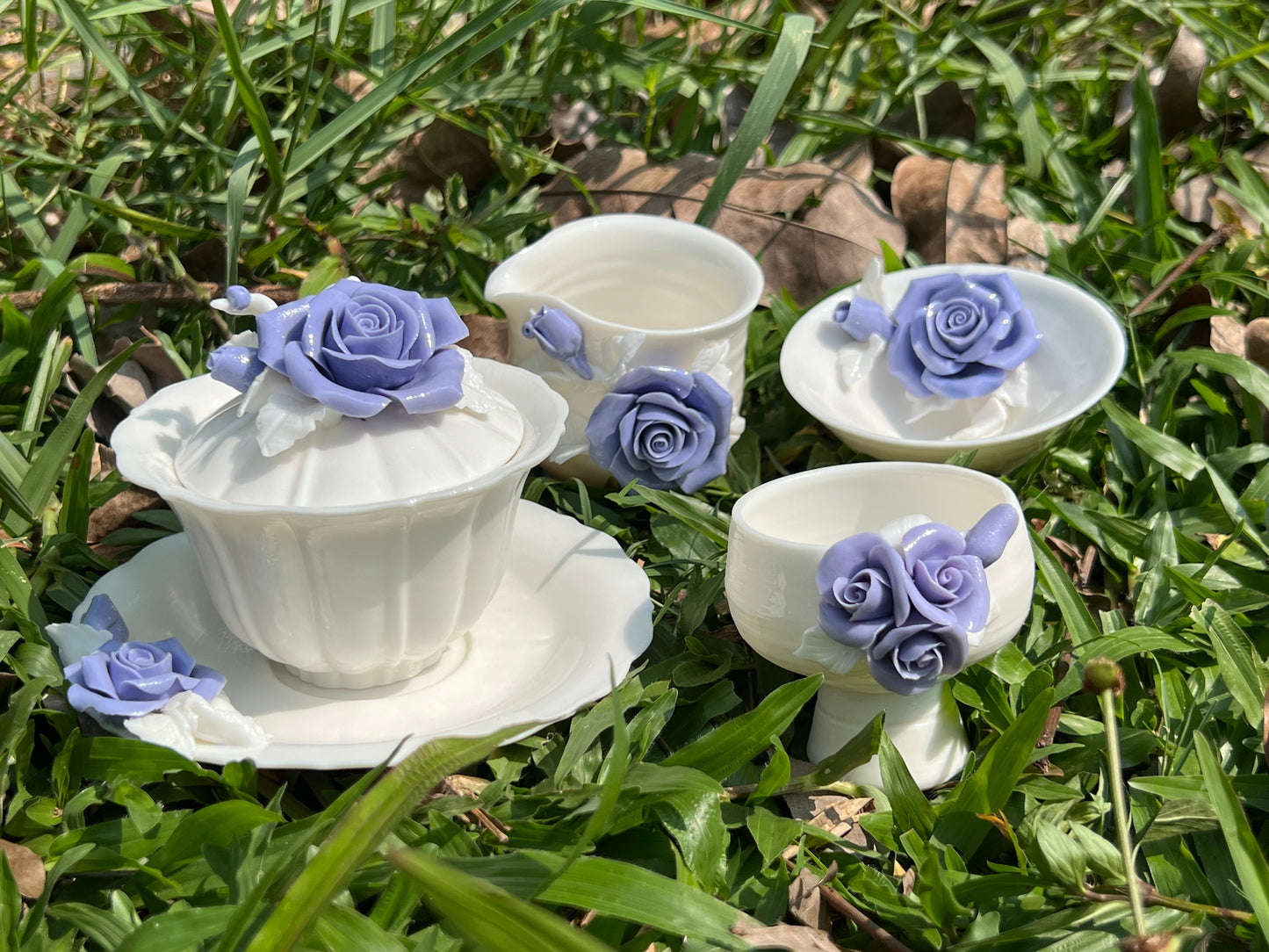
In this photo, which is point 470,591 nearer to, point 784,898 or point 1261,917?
point 784,898

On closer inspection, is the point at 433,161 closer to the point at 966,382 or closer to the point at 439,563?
the point at 966,382

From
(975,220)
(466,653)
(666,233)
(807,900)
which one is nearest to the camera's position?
(807,900)

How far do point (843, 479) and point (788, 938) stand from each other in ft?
1.87

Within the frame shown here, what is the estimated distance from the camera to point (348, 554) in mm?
1259

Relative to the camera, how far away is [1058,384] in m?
1.91

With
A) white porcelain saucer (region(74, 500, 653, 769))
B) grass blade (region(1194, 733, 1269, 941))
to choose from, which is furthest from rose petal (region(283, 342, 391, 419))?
grass blade (region(1194, 733, 1269, 941))

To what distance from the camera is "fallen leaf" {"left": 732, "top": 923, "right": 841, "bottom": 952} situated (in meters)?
1.11

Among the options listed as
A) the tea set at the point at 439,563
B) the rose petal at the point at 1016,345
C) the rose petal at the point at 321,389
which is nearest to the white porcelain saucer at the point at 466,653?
the tea set at the point at 439,563

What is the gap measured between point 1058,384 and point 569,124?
1133 mm

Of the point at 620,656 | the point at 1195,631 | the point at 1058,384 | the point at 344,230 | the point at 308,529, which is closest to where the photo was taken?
the point at 308,529

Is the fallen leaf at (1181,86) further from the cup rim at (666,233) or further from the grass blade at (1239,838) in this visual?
the grass blade at (1239,838)

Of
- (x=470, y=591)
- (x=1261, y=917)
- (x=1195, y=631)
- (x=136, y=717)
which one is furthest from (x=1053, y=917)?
(x=136, y=717)

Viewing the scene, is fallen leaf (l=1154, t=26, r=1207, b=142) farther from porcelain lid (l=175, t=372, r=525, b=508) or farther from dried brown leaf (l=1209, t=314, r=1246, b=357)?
porcelain lid (l=175, t=372, r=525, b=508)

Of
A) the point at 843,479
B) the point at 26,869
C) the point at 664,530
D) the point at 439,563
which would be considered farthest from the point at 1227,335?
the point at 26,869
